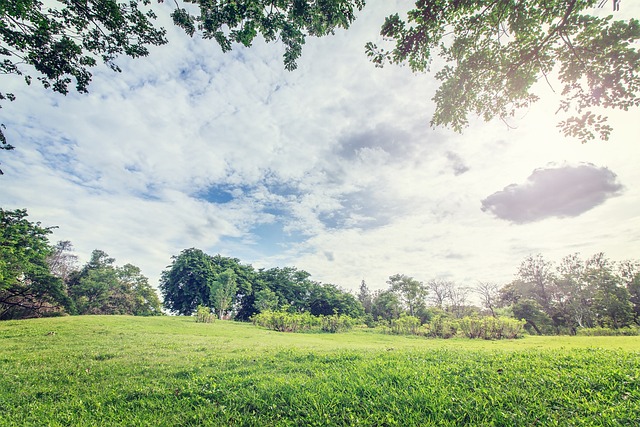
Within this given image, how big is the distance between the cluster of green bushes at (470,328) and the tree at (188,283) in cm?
3144

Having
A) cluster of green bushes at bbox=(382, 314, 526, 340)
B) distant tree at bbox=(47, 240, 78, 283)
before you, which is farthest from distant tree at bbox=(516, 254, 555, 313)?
distant tree at bbox=(47, 240, 78, 283)

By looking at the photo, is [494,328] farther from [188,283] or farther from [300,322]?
[188,283]

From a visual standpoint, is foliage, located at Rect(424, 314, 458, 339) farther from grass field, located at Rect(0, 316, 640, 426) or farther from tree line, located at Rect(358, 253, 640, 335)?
grass field, located at Rect(0, 316, 640, 426)

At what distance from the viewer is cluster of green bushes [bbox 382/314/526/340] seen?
70.5ft

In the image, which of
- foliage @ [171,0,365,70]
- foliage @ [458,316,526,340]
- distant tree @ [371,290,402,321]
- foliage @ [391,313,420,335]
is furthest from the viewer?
distant tree @ [371,290,402,321]

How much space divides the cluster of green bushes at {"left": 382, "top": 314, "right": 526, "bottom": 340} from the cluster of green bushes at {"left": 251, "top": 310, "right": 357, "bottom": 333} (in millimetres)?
5883

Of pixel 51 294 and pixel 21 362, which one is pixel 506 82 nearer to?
pixel 21 362

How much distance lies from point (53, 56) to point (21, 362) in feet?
29.1

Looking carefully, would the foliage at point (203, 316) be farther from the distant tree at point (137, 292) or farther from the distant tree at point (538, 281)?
the distant tree at point (538, 281)

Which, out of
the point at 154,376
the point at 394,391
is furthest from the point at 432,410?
the point at 154,376

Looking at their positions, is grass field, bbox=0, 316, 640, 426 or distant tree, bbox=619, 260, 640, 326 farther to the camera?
distant tree, bbox=619, 260, 640, 326

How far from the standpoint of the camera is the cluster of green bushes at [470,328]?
846 inches

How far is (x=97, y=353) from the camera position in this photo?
8930 millimetres

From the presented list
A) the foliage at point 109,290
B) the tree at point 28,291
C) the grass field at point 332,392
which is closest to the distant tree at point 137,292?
the foliage at point 109,290
